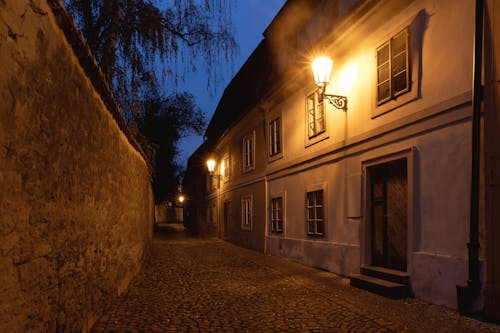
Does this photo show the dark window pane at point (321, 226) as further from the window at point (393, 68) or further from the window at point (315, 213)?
the window at point (393, 68)

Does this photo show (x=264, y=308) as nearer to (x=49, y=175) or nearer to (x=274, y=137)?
(x=49, y=175)

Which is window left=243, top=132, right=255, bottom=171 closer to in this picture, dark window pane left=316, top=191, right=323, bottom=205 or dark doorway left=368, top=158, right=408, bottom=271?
dark window pane left=316, top=191, right=323, bottom=205

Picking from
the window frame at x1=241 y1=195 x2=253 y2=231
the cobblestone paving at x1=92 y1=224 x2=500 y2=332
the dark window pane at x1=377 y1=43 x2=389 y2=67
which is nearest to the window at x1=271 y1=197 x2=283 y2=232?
the window frame at x1=241 y1=195 x2=253 y2=231

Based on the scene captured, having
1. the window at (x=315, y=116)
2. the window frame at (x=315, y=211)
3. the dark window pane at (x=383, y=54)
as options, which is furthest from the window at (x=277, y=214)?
the dark window pane at (x=383, y=54)

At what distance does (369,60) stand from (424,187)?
2.84m

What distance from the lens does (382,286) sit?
655 centimetres

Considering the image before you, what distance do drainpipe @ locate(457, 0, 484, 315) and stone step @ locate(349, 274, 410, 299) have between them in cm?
120

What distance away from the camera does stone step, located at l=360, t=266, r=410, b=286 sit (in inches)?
259

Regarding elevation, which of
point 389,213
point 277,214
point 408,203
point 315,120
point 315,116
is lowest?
point 277,214

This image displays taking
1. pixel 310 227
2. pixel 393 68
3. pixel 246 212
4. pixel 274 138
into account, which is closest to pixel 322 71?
pixel 393 68

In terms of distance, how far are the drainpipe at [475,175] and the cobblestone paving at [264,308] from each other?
286 mm

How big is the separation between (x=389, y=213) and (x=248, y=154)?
9.34 m

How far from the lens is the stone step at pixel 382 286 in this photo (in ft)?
21.0

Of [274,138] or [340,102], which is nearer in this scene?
[340,102]
